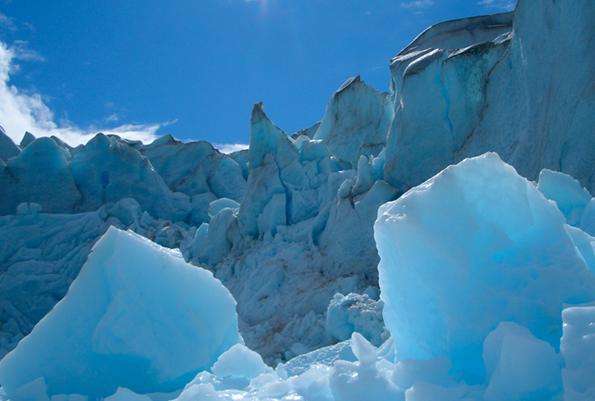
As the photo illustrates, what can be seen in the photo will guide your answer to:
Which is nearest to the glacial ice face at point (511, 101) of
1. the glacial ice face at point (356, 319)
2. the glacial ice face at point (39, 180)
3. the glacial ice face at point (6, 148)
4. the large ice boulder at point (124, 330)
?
the glacial ice face at point (356, 319)

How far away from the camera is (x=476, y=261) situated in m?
2.78

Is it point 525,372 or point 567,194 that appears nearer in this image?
point 525,372

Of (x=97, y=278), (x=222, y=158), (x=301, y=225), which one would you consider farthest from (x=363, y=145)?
(x=97, y=278)

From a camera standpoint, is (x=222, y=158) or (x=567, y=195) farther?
(x=222, y=158)

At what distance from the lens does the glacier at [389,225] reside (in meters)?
2.66

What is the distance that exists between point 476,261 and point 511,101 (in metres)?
6.89

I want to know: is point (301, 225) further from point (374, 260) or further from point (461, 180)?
point (461, 180)

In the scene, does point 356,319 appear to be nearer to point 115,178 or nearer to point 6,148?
point 115,178

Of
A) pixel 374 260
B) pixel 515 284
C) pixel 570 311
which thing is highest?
pixel 374 260

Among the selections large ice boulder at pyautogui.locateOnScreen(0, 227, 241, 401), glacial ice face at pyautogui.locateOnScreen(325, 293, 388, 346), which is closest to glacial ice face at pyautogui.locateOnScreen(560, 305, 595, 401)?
large ice boulder at pyautogui.locateOnScreen(0, 227, 241, 401)

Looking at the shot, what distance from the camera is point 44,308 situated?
14.0 meters

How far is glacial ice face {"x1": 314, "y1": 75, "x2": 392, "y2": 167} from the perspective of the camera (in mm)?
16281

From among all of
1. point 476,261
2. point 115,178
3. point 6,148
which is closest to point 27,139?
point 6,148

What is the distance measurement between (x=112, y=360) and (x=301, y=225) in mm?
8312
